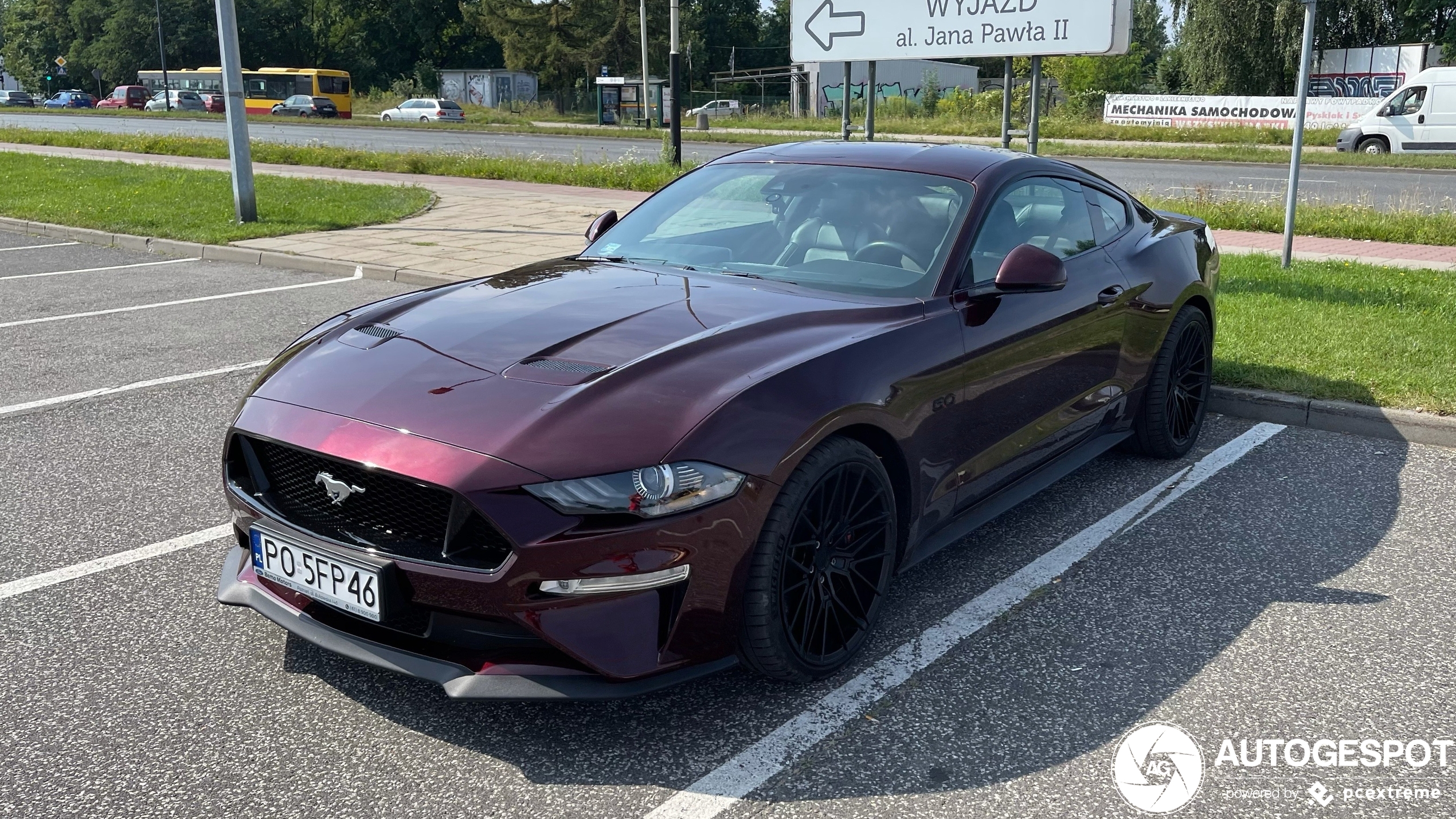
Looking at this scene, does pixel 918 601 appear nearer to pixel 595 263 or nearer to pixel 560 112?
pixel 595 263

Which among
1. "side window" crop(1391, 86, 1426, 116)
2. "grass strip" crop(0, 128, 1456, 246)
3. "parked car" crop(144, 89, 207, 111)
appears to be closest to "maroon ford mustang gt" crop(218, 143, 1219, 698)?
"grass strip" crop(0, 128, 1456, 246)

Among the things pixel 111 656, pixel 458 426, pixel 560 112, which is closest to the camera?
pixel 458 426

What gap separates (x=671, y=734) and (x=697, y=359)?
3.32 ft

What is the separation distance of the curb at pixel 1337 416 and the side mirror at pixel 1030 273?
2924mm

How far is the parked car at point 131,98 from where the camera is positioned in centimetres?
7075

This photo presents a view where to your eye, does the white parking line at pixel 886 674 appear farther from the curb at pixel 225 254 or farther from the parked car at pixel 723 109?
the parked car at pixel 723 109

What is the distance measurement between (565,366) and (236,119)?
467 inches

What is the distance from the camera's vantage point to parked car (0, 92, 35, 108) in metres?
86.9

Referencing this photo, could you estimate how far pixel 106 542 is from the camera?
4.35m

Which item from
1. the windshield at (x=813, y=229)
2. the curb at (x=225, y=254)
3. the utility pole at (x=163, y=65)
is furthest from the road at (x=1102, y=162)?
the utility pole at (x=163, y=65)

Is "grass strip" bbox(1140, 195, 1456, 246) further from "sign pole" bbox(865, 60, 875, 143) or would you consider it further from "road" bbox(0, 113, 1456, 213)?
"sign pole" bbox(865, 60, 875, 143)

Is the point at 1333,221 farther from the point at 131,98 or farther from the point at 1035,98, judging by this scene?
the point at 131,98

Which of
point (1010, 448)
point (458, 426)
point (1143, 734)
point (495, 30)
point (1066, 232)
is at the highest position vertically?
point (495, 30)

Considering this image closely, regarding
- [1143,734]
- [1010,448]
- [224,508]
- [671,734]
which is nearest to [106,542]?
[224,508]
